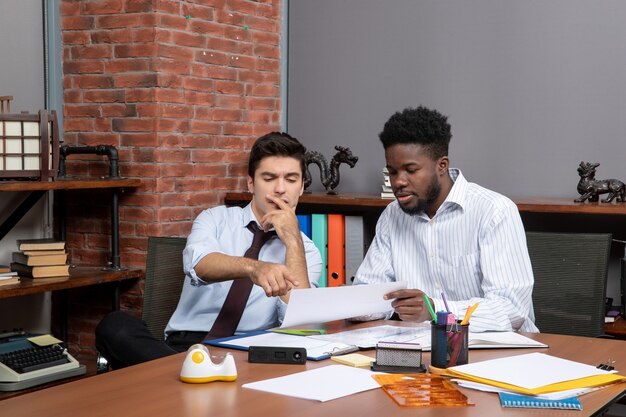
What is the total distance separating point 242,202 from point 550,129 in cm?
143

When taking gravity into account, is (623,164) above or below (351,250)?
above

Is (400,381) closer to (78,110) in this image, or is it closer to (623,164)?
(623,164)

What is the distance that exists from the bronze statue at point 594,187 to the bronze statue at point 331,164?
1028 mm

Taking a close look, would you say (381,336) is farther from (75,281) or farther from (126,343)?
(75,281)

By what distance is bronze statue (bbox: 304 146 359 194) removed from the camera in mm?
3850

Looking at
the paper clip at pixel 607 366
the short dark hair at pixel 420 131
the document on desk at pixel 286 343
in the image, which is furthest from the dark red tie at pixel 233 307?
the paper clip at pixel 607 366

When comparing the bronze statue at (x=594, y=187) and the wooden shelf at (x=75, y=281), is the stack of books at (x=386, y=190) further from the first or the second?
the wooden shelf at (x=75, y=281)

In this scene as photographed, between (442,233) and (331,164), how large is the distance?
121cm

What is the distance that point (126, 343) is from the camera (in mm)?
2523

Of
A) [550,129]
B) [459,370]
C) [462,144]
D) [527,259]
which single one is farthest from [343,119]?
[459,370]

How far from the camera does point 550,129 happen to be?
3.63 m

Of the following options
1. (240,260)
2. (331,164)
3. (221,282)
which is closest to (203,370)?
(240,260)

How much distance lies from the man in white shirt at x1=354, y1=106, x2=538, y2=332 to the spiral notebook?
870 millimetres

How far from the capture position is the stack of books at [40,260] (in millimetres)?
3355
